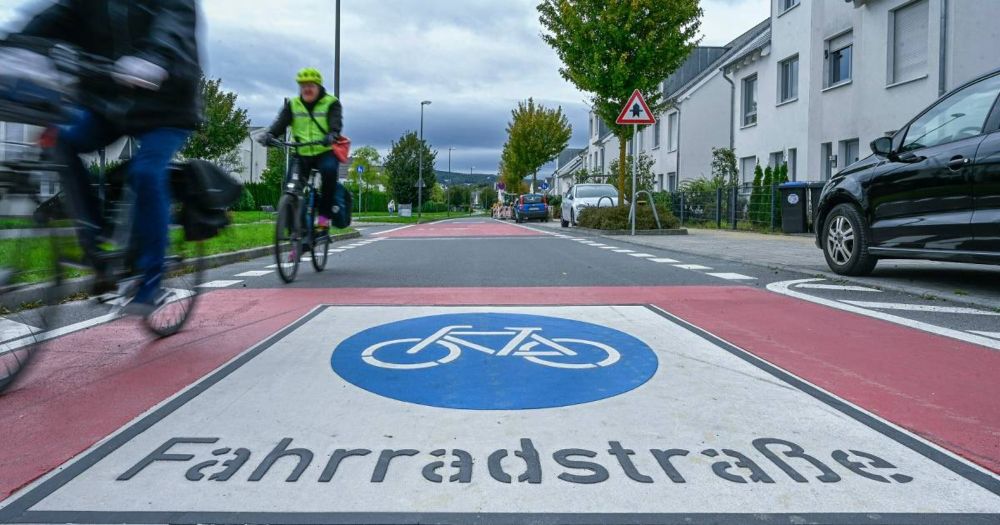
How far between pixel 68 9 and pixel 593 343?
3203 millimetres

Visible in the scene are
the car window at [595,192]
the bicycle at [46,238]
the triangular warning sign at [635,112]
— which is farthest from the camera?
the car window at [595,192]

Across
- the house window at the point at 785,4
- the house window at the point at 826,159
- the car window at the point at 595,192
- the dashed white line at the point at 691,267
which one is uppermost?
the house window at the point at 785,4

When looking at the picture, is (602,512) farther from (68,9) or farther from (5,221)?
(68,9)

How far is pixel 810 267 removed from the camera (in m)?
9.30

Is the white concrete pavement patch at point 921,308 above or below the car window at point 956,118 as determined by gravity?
below

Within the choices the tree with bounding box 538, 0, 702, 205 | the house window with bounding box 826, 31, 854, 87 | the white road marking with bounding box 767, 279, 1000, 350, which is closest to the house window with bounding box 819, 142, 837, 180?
the house window with bounding box 826, 31, 854, 87

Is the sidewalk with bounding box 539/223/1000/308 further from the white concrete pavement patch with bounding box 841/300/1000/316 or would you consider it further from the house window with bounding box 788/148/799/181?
the house window with bounding box 788/148/799/181

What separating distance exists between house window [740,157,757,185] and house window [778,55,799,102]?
3071 millimetres

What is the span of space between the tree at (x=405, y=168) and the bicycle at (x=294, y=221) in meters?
63.9

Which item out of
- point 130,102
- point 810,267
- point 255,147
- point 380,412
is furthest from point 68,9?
point 255,147

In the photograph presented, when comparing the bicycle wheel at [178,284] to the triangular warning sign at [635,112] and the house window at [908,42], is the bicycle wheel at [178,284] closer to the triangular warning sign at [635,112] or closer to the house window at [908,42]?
the triangular warning sign at [635,112]

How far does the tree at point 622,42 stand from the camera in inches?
803

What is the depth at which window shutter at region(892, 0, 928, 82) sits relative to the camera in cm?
1777

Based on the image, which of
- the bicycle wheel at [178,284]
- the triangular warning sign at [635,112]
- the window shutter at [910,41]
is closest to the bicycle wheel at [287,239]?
the bicycle wheel at [178,284]
